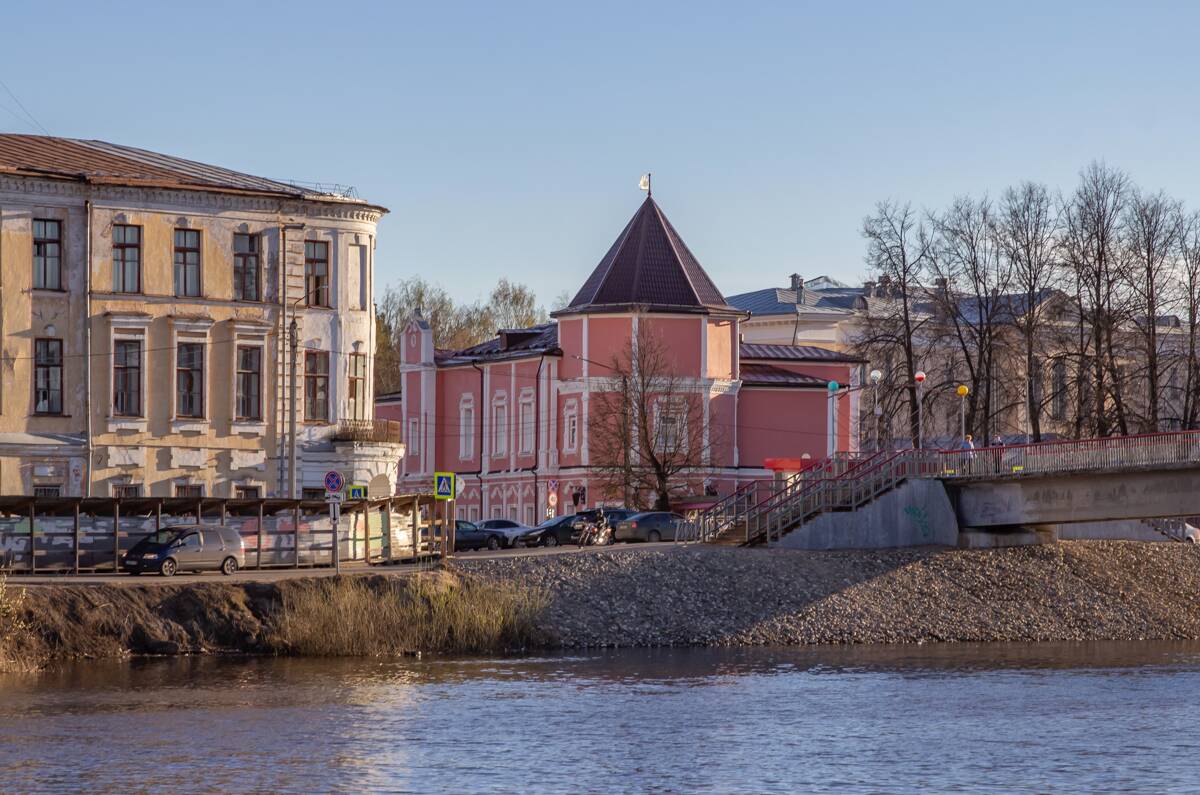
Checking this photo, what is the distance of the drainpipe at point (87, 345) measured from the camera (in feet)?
212

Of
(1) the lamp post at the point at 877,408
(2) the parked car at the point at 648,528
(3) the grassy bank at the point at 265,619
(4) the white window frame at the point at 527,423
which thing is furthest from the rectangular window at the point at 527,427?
(3) the grassy bank at the point at 265,619

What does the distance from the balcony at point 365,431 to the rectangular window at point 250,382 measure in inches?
110

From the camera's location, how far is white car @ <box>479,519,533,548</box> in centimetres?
7600

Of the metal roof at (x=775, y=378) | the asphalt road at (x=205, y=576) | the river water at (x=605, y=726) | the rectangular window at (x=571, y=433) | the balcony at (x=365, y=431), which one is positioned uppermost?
the metal roof at (x=775, y=378)

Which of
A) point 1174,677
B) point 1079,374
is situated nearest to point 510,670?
point 1174,677

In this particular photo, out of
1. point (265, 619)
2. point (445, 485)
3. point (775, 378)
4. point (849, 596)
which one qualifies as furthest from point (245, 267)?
point (775, 378)

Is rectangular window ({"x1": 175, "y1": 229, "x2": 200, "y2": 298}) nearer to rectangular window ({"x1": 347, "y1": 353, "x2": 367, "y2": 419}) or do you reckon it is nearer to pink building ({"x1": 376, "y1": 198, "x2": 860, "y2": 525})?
rectangular window ({"x1": 347, "y1": 353, "x2": 367, "y2": 419})

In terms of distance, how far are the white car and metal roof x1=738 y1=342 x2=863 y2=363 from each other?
2516cm

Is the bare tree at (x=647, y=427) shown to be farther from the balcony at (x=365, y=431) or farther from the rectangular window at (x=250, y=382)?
the rectangular window at (x=250, y=382)

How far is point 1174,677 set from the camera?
4722 centimetres

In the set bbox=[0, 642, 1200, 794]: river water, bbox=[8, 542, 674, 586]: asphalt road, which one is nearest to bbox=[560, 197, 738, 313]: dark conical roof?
bbox=[8, 542, 674, 586]: asphalt road

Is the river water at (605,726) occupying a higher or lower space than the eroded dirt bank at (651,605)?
lower

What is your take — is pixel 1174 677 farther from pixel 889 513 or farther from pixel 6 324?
pixel 6 324

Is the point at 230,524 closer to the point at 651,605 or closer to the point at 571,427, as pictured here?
the point at 651,605
